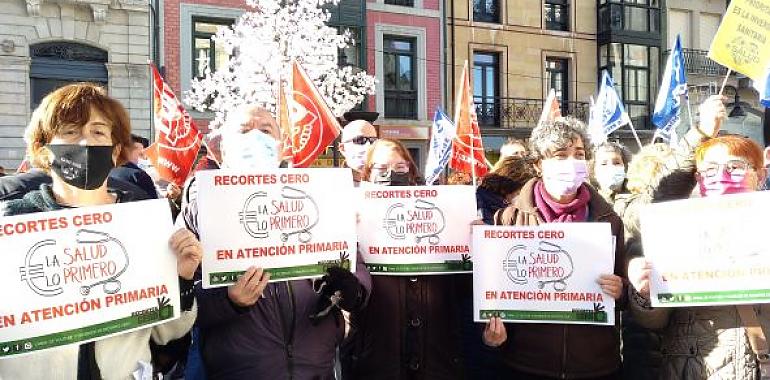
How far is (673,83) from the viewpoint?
8.20 metres

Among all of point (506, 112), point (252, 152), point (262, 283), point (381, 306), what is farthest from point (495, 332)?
point (506, 112)

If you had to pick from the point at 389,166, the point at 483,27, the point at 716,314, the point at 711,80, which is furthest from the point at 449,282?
the point at 711,80

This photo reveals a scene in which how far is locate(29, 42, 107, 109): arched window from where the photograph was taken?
1639cm

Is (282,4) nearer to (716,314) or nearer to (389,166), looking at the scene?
(389,166)

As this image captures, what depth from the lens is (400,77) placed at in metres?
21.0

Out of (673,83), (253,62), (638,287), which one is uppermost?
(253,62)

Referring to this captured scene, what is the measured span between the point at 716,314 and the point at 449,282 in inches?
49.2

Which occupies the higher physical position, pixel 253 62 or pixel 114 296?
pixel 253 62

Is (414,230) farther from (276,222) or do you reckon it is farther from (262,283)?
(262,283)

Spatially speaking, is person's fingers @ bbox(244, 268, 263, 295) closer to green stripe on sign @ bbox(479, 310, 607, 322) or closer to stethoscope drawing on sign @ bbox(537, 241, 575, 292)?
green stripe on sign @ bbox(479, 310, 607, 322)

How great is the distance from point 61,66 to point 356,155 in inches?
566

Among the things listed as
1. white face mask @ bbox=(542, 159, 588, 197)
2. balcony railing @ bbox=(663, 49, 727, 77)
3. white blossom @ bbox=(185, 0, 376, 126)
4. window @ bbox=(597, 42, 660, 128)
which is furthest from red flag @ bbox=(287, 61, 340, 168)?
balcony railing @ bbox=(663, 49, 727, 77)

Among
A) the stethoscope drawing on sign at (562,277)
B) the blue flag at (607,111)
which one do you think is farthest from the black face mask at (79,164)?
the blue flag at (607,111)

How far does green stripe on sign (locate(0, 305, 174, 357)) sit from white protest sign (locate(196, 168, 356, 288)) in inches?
9.6
